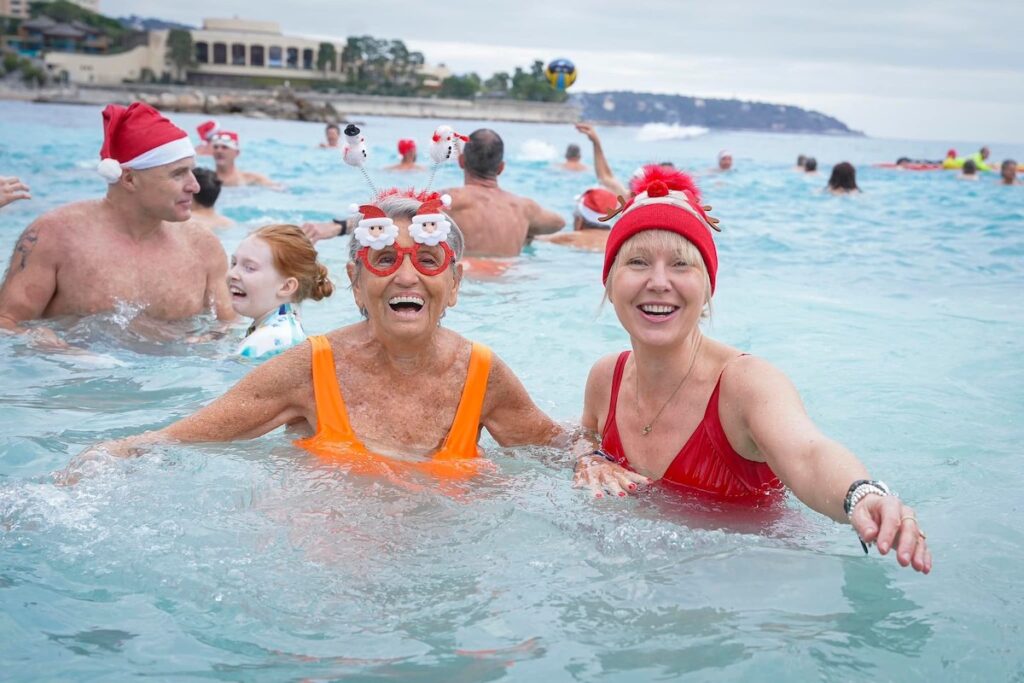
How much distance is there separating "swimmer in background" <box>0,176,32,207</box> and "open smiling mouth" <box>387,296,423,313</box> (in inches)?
135

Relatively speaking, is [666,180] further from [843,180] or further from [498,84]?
[498,84]

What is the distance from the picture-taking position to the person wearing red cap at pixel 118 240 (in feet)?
21.8

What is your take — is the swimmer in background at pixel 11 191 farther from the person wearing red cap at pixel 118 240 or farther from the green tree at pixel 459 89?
the green tree at pixel 459 89

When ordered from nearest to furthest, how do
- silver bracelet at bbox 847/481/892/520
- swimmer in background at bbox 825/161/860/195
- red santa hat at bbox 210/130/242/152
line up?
silver bracelet at bbox 847/481/892/520 < red santa hat at bbox 210/130/242/152 < swimmer in background at bbox 825/161/860/195

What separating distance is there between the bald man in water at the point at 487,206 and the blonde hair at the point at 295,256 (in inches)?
191

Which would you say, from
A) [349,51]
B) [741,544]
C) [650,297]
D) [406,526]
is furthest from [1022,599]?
[349,51]

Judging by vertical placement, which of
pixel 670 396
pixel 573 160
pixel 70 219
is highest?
pixel 573 160

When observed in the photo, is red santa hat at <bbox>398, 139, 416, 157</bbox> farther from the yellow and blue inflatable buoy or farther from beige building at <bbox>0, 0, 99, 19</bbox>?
beige building at <bbox>0, 0, 99, 19</bbox>

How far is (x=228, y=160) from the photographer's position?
17.0m

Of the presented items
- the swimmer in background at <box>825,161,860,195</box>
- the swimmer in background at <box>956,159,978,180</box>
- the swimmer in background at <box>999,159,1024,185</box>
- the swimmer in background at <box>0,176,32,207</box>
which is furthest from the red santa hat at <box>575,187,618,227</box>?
the swimmer in background at <box>956,159,978,180</box>

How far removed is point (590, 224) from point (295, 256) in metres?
8.10

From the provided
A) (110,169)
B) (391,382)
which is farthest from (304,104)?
(391,382)

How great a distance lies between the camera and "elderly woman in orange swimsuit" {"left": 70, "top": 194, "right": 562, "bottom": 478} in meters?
4.04

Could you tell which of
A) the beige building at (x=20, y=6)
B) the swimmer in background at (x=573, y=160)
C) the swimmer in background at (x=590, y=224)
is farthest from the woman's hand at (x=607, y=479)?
the beige building at (x=20, y=6)
